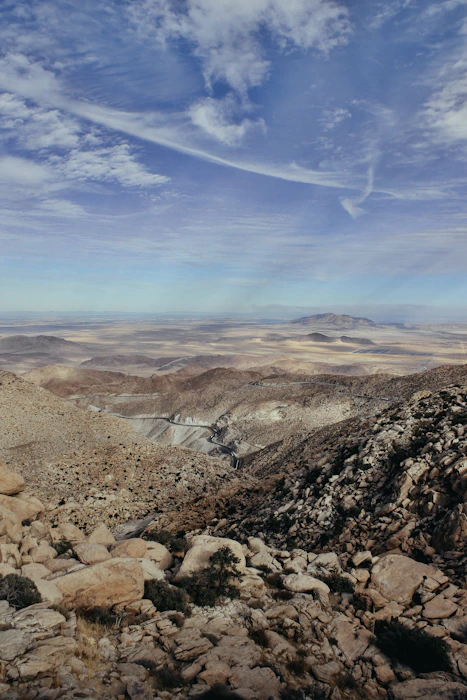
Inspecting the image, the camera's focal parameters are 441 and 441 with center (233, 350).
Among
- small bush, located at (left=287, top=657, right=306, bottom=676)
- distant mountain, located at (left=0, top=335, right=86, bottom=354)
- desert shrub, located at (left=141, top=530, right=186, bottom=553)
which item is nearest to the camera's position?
small bush, located at (left=287, top=657, right=306, bottom=676)

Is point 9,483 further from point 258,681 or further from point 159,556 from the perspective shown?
point 258,681

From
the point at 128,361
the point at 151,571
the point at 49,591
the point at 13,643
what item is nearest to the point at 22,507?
the point at 151,571

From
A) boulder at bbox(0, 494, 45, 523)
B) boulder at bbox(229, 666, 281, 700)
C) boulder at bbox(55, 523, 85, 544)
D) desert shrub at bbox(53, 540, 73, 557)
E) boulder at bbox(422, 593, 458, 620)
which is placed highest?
boulder at bbox(229, 666, 281, 700)

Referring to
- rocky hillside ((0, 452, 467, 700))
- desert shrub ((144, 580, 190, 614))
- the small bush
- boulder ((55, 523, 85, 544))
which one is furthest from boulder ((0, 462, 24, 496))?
the small bush

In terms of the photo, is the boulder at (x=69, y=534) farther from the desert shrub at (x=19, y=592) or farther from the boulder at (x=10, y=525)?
the desert shrub at (x=19, y=592)

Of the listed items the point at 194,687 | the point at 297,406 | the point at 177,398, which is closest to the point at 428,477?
the point at 194,687

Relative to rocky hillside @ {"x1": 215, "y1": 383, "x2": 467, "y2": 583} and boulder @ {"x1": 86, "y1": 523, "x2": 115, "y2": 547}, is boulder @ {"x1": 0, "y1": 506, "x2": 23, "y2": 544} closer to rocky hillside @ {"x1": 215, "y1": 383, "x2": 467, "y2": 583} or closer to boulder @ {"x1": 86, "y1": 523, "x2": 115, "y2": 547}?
boulder @ {"x1": 86, "y1": 523, "x2": 115, "y2": 547}
